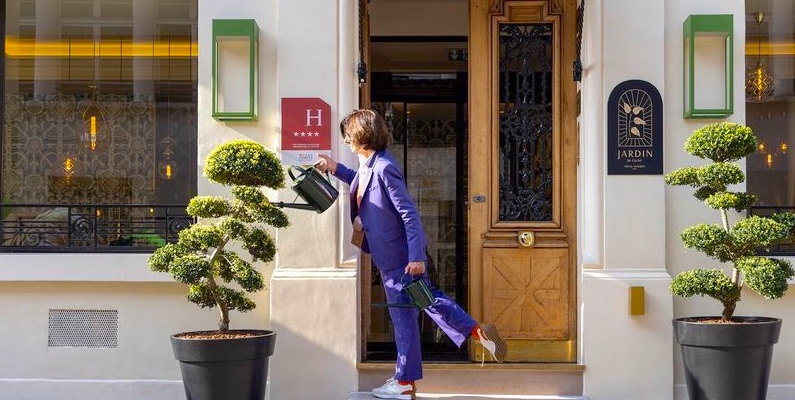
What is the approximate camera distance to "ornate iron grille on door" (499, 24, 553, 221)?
7.21 meters

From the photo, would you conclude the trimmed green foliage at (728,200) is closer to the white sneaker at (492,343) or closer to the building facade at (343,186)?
the building facade at (343,186)

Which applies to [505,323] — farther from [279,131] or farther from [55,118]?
[55,118]

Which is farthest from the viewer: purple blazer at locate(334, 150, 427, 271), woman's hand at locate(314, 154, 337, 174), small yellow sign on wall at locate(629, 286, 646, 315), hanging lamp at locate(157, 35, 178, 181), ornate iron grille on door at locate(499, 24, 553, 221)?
hanging lamp at locate(157, 35, 178, 181)

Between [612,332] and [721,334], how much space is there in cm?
98

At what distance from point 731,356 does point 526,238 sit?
1781 mm

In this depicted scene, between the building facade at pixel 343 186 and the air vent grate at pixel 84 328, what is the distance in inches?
0.6

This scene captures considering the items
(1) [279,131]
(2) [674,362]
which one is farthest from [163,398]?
(2) [674,362]

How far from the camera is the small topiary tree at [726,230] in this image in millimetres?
5875

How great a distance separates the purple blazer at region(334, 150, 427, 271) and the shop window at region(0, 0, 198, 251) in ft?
5.70

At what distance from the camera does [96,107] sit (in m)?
7.51

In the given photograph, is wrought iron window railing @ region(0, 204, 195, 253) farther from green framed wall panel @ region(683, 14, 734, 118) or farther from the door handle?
green framed wall panel @ region(683, 14, 734, 118)

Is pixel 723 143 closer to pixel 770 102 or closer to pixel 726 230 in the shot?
pixel 726 230

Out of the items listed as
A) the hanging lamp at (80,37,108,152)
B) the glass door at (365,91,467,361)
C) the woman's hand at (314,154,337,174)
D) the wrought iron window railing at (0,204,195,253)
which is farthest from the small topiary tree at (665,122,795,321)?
the hanging lamp at (80,37,108,152)

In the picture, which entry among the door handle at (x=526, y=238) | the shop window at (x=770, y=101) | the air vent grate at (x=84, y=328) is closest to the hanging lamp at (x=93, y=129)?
the air vent grate at (x=84, y=328)
